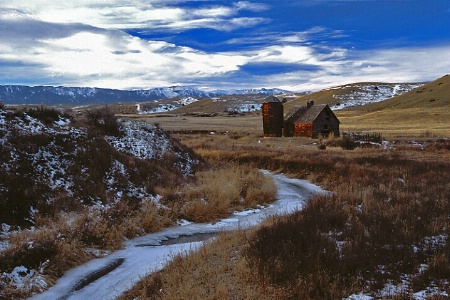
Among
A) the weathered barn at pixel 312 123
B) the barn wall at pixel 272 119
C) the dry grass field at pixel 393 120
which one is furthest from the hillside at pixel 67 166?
the dry grass field at pixel 393 120

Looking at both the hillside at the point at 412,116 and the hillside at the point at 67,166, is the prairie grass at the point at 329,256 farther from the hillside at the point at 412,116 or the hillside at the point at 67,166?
the hillside at the point at 412,116

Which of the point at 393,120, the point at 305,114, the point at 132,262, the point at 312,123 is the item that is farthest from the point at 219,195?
the point at 393,120

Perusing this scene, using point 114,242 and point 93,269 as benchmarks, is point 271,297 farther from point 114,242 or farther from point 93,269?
point 114,242

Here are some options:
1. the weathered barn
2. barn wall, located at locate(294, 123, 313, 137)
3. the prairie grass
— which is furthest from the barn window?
the prairie grass

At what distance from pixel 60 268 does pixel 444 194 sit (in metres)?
11.8

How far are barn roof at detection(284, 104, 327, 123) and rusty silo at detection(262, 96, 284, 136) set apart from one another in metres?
1.34

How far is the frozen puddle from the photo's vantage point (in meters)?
8.04

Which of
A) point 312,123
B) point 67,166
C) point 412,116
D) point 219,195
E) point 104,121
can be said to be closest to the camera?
point 67,166

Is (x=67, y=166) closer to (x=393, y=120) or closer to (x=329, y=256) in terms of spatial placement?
(x=329, y=256)

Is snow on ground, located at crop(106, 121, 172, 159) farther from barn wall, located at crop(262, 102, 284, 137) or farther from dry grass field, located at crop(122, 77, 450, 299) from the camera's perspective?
barn wall, located at crop(262, 102, 284, 137)

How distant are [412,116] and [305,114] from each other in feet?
137

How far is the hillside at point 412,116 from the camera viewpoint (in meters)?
65.9

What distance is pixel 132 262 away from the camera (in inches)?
381

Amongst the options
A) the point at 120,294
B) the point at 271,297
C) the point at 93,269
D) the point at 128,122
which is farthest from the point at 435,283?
the point at 128,122
